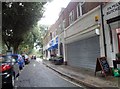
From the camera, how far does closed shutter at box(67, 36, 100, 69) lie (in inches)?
669

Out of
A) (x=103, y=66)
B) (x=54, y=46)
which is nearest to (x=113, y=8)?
(x=103, y=66)

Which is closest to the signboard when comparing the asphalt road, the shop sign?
the asphalt road

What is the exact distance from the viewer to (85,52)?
19.2 m

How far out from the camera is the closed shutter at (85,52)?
669 inches

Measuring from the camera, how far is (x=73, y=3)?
2355cm

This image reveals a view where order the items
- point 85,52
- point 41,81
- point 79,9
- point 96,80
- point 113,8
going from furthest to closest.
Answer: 1. point 79,9
2. point 85,52
3. point 113,8
4. point 41,81
5. point 96,80

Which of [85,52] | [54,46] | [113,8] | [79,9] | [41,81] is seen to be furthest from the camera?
[54,46]

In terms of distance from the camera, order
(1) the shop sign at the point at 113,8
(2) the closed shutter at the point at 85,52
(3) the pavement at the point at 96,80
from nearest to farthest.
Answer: (3) the pavement at the point at 96,80 → (1) the shop sign at the point at 113,8 → (2) the closed shutter at the point at 85,52

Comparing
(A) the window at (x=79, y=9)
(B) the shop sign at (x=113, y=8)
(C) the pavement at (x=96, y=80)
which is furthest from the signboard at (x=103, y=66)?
(A) the window at (x=79, y=9)

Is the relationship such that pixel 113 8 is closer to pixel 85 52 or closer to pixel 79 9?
pixel 85 52

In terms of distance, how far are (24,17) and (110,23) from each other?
724cm

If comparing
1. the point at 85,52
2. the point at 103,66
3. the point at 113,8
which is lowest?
the point at 103,66

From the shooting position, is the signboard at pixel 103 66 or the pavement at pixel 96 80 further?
the signboard at pixel 103 66

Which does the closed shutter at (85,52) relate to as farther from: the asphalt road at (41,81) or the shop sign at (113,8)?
the asphalt road at (41,81)
